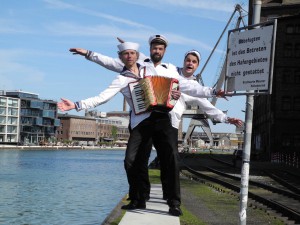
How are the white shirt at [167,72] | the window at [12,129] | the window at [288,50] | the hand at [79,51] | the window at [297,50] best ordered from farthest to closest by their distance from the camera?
the window at [12,129], the window at [288,50], the window at [297,50], the white shirt at [167,72], the hand at [79,51]

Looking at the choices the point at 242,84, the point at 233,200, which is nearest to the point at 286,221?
the point at 233,200

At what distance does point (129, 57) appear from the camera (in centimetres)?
796

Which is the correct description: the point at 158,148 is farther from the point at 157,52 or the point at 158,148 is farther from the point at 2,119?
the point at 2,119

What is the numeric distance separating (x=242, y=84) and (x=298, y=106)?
58.0 meters

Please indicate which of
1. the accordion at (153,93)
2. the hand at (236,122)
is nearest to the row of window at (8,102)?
the accordion at (153,93)

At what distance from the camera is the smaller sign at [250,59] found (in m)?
6.27

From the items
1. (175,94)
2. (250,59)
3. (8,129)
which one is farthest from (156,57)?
(8,129)

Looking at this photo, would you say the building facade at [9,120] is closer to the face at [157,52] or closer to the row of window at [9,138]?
the row of window at [9,138]

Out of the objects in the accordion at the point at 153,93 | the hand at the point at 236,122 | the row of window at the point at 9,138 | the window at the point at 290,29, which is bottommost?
the row of window at the point at 9,138

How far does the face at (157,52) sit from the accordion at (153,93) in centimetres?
43

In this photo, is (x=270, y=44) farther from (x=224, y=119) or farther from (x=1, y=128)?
(x=1, y=128)

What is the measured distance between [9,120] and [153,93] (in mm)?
167283

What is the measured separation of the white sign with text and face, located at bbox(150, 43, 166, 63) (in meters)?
1.51

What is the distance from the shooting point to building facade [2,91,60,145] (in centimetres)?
17800
